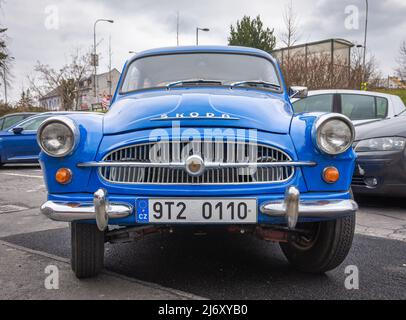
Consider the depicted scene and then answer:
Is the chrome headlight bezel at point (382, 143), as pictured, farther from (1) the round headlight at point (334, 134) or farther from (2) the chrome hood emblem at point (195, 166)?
(2) the chrome hood emblem at point (195, 166)

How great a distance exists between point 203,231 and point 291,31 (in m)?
21.9

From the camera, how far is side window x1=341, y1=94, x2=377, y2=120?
6680mm

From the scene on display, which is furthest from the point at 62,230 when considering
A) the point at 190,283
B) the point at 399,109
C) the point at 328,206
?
the point at 399,109

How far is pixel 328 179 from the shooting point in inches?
104

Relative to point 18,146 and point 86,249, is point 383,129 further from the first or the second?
point 18,146

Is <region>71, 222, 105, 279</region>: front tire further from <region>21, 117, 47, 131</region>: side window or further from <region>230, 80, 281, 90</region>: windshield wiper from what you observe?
<region>21, 117, 47, 131</region>: side window

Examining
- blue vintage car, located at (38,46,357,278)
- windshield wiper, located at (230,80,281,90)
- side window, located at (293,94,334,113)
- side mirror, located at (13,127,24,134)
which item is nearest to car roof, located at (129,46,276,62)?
windshield wiper, located at (230,80,281,90)

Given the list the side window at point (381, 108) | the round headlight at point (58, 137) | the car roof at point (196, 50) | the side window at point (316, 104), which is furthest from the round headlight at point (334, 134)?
the side window at point (381, 108)

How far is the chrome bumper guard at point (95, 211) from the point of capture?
2.49m

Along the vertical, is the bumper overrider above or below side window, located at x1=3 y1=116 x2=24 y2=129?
below

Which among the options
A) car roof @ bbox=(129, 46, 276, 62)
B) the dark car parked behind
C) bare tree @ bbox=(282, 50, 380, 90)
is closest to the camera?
car roof @ bbox=(129, 46, 276, 62)

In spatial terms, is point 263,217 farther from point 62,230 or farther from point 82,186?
point 62,230

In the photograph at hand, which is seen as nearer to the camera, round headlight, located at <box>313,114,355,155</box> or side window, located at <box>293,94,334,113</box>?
round headlight, located at <box>313,114,355,155</box>

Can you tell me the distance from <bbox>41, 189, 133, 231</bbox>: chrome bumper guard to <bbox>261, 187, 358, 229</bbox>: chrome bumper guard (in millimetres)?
816
